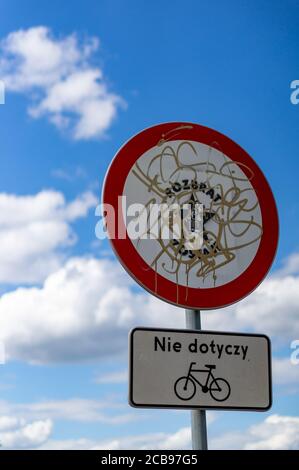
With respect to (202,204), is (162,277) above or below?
below

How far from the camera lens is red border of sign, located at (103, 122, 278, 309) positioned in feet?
6.75

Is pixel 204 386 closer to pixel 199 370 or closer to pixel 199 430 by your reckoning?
pixel 199 370

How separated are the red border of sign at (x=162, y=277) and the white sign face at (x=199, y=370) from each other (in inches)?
6.6


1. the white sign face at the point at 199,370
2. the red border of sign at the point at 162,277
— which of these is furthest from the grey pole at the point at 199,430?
the red border of sign at the point at 162,277

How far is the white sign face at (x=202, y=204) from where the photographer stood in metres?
2.11

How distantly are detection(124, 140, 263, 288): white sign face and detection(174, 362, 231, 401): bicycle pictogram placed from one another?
338 mm

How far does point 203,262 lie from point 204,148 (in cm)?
53

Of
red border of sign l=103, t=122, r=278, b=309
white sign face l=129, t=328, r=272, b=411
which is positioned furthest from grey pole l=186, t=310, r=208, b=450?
red border of sign l=103, t=122, r=278, b=309

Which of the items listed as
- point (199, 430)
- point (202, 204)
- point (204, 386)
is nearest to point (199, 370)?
point (204, 386)

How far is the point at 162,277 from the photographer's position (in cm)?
207

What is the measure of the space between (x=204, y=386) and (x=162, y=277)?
0.44 meters

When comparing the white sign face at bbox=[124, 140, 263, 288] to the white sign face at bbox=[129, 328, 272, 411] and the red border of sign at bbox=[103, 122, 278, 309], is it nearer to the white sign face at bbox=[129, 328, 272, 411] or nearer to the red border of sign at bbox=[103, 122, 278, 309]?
the red border of sign at bbox=[103, 122, 278, 309]

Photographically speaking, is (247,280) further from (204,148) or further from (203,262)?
(204,148)

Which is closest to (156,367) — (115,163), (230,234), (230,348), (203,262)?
(230,348)
